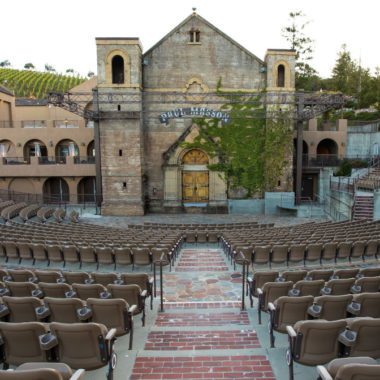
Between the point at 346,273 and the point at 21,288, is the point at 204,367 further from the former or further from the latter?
the point at 346,273

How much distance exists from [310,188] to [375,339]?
99.0ft

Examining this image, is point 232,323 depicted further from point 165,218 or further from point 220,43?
point 220,43

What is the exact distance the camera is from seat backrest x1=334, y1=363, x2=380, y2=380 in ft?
10.2

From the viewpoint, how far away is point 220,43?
27.2m

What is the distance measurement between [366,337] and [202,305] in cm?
395

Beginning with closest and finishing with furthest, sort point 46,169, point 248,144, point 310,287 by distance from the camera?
point 310,287 → point 248,144 → point 46,169

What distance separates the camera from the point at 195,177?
1123 inches

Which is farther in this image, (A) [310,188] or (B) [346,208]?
(A) [310,188]

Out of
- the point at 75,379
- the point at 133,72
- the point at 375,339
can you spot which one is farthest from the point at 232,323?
the point at 133,72

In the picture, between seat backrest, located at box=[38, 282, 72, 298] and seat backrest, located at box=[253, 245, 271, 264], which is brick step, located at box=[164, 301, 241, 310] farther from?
seat backrest, located at box=[253, 245, 271, 264]

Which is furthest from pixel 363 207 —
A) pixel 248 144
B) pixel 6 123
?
pixel 6 123

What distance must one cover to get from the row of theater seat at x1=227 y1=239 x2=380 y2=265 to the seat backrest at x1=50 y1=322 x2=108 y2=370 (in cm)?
673

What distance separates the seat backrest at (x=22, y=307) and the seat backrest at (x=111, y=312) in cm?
91

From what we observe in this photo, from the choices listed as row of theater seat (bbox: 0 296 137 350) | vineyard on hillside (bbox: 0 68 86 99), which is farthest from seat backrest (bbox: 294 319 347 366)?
vineyard on hillside (bbox: 0 68 86 99)
